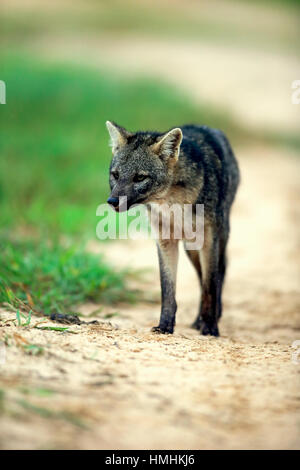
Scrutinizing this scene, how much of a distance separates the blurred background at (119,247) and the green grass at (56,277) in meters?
0.02

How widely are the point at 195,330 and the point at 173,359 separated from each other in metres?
1.75

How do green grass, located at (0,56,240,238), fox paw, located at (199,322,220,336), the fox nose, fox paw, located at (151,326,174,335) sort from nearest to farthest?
the fox nose → fox paw, located at (151,326,174,335) → fox paw, located at (199,322,220,336) → green grass, located at (0,56,240,238)

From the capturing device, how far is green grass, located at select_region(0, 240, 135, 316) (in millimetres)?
5321

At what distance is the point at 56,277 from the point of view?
19.2 feet

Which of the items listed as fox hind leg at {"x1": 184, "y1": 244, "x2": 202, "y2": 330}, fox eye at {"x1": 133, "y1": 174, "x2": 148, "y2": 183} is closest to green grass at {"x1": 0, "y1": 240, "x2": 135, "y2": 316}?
fox hind leg at {"x1": 184, "y1": 244, "x2": 202, "y2": 330}

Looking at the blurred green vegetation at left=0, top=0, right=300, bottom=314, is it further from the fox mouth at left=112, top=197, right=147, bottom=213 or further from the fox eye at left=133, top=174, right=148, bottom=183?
the fox eye at left=133, top=174, right=148, bottom=183

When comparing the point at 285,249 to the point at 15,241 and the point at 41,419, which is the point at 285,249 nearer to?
the point at 15,241

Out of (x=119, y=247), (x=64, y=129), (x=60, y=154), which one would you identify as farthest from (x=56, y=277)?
(x=64, y=129)

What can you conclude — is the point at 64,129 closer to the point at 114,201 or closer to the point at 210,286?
the point at 210,286

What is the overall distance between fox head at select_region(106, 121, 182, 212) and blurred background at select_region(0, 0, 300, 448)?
101cm

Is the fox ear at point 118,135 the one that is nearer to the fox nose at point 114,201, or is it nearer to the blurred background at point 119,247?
the fox nose at point 114,201

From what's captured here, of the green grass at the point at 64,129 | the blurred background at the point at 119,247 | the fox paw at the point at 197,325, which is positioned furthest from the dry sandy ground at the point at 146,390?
the green grass at the point at 64,129

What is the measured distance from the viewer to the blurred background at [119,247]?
2.94 m

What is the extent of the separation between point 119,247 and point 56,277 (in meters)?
2.11
